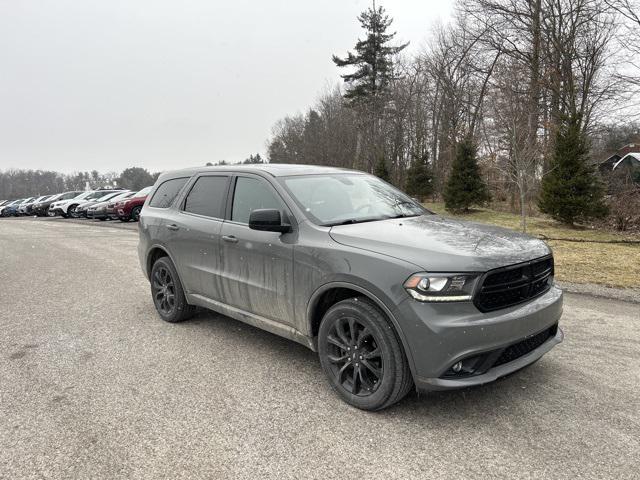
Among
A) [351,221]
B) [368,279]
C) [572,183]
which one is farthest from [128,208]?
[368,279]

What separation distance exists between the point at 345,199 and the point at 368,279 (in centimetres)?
126

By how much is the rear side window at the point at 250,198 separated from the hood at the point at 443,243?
2.55ft

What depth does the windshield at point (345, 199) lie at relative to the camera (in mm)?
3846

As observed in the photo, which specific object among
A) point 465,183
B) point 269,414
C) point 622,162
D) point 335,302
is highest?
point 622,162

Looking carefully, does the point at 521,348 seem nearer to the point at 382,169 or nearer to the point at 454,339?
the point at 454,339

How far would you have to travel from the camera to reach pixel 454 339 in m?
2.77

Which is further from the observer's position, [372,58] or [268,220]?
[372,58]

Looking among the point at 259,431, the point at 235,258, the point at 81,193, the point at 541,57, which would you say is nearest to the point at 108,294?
the point at 235,258

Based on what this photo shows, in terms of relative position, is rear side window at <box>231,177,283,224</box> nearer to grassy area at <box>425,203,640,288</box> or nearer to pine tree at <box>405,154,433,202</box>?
grassy area at <box>425,203,640,288</box>

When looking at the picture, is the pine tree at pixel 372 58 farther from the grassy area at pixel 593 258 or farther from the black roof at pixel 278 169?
the black roof at pixel 278 169

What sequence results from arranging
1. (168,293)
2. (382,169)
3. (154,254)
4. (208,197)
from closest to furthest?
1. (208,197)
2. (168,293)
3. (154,254)
4. (382,169)

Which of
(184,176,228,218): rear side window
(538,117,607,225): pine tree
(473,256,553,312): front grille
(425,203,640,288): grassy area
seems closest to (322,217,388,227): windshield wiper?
(473,256,553,312): front grille

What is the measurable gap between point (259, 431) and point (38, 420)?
1565 millimetres

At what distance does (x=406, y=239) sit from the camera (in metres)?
3.21
